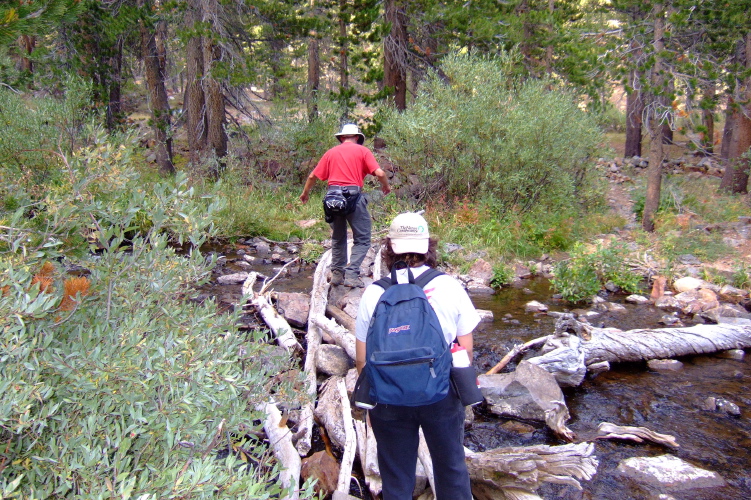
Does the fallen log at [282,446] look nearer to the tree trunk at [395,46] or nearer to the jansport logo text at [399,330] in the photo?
the jansport logo text at [399,330]

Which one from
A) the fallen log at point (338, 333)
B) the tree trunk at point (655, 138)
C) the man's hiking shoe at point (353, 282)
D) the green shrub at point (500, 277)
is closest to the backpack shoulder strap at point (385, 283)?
the fallen log at point (338, 333)

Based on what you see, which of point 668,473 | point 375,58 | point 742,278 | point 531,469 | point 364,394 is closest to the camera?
point 364,394

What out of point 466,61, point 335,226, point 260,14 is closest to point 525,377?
point 335,226

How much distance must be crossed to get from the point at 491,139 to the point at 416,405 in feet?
34.4

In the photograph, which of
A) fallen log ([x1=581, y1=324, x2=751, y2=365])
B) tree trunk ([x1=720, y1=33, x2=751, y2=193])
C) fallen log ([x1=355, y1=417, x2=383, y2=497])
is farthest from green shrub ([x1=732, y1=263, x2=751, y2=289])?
fallen log ([x1=355, y1=417, x2=383, y2=497])

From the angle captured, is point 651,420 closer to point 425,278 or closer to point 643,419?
point 643,419

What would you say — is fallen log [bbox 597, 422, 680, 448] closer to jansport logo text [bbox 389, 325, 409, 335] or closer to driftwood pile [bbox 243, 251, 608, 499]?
driftwood pile [bbox 243, 251, 608, 499]

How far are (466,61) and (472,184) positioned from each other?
2989 millimetres

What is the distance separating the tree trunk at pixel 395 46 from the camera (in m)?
15.6

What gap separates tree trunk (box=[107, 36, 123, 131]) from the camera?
15.1 m

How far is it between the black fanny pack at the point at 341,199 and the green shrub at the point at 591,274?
436 cm

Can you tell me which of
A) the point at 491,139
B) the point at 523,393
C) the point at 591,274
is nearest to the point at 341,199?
the point at 523,393

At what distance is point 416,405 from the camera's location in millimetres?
2555

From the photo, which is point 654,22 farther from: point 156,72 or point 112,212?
point 156,72
